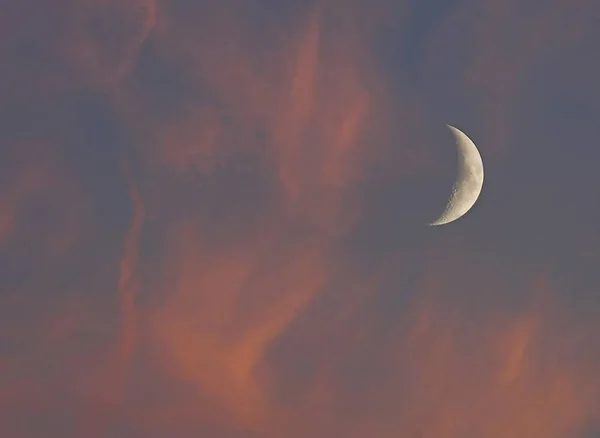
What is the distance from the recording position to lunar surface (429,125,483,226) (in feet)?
108

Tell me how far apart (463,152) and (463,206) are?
2598 mm

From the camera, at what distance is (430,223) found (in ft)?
112

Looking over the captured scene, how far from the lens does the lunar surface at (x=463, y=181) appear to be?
32906 millimetres

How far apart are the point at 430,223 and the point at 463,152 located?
12.2ft

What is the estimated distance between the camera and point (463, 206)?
33.7 m

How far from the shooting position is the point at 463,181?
108 feet

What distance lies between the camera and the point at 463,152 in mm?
33000

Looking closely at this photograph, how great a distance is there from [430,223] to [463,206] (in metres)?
1.74
